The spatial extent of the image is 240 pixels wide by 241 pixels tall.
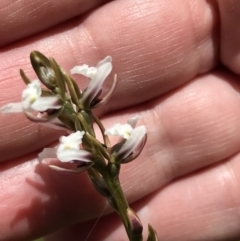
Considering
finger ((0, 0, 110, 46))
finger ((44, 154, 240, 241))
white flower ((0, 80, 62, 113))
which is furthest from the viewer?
finger ((44, 154, 240, 241))

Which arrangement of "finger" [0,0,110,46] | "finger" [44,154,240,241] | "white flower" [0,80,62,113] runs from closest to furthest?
"white flower" [0,80,62,113], "finger" [0,0,110,46], "finger" [44,154,240,241]

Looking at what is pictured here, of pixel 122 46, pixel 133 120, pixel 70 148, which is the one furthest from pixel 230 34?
pixel 70 148

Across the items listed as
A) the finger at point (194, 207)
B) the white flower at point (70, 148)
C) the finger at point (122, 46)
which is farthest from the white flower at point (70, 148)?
the finger at point (194, 207)

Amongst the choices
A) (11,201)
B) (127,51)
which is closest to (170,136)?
(127,51)

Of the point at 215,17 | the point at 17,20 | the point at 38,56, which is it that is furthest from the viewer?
the point at 215,17

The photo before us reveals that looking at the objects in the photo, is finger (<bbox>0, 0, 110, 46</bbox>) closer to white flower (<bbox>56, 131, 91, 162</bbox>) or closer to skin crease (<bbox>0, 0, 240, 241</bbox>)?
skin crease (<bbox>0, 0, 240, 241</bbox>)

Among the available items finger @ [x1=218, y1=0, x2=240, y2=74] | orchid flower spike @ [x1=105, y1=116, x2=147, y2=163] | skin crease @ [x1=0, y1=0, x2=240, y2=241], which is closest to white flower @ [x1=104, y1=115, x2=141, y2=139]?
orchid flower spike @ [x1=105, y1=116, x2=147, y2=163]

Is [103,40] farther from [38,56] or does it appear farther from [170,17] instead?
[38,56]

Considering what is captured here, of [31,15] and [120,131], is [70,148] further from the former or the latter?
[31,15]
